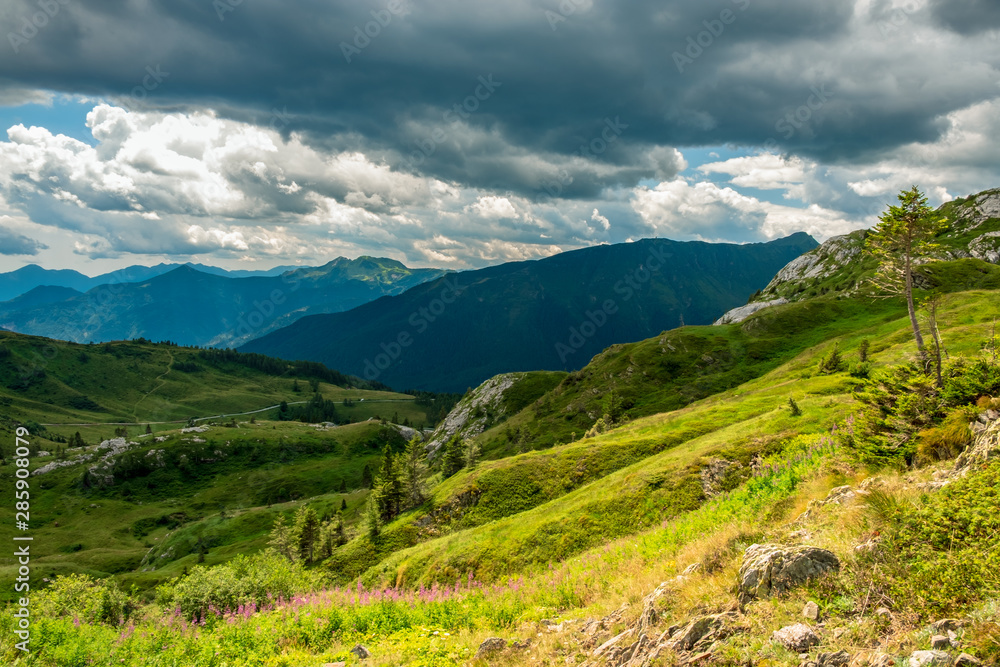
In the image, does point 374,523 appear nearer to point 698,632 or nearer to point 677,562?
point 677,562

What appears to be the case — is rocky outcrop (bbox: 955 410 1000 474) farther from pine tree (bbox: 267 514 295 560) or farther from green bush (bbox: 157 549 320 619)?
pine tree (bbox: 267 514 295 560)

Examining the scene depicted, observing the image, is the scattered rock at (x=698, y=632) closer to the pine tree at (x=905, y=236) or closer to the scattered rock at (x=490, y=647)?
the scattered rock at (x=490, y=647)

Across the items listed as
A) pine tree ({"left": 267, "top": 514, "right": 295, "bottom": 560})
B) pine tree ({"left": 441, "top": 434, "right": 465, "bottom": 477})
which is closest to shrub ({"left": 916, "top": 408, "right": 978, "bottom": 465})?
pine tree ({"left": 441, "top": 434, "right": 465, "bottom": 477})

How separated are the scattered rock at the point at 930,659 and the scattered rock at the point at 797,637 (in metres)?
1.35

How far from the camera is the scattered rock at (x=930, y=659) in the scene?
18.1 ft

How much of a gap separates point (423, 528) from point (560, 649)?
36.9 meters

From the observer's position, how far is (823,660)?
639 centimetres

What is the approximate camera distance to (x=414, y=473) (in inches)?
2144

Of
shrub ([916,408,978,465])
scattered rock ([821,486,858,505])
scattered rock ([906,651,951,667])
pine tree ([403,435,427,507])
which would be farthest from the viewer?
pine tree ([403,435,427,507])

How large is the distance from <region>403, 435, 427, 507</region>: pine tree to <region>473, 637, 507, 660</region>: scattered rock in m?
42.6

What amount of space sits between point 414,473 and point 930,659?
53.1m

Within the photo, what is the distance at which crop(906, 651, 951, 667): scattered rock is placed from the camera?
18.1 feet

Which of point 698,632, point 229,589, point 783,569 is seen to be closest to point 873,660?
point 783,569

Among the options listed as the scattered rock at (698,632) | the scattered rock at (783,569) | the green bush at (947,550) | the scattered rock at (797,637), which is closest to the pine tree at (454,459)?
the scattered rock at (783,569)
